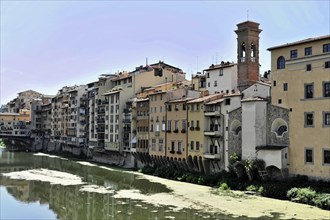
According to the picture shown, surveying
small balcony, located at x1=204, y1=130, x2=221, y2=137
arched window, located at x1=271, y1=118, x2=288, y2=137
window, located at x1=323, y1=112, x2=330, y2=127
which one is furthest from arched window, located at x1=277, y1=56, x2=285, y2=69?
small balcony, located at x1=204, y1=130, x2=221, y2=137

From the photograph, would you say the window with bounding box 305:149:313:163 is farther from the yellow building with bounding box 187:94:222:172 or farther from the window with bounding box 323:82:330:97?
the yellow building with bounding box 187:94:222:172

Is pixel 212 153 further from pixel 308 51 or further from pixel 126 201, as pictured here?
pixel 308 51

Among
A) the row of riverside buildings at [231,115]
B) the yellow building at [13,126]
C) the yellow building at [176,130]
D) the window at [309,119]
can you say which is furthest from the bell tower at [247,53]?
the yellow building at [13,126]

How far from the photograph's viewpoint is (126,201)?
41844 millimetres

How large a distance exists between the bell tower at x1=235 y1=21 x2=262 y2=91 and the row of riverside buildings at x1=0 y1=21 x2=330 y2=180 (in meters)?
0.13

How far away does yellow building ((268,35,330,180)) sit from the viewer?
4231cm

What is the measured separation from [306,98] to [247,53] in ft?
44.6

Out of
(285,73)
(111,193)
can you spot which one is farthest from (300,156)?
(111,193)

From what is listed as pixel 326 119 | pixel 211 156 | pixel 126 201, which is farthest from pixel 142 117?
pixel 326 119

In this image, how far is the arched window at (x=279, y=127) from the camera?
153 feet

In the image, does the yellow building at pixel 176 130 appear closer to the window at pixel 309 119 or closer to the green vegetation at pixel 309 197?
the window at pixel 309 119

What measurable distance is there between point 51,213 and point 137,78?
4473cm

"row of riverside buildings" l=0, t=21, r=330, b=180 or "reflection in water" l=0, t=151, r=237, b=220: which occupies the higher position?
"row of riverside buildings" l=0, t=21, r=330, b=180

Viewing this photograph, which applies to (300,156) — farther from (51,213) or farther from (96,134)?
(96,134)
